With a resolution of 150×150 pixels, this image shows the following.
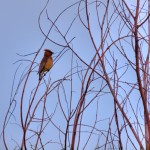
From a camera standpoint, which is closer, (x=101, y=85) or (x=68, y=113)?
(x=68, y=113)

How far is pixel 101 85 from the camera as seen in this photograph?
2.05 m

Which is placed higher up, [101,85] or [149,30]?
[149,30]

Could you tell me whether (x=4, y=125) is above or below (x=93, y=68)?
below

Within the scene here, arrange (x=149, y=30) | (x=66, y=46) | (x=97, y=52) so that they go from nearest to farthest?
(x=97, y=52) → (x=66, y=46) → (x=149, y=30)

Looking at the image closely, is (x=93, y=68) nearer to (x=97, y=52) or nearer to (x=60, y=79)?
(x=97, y=52)

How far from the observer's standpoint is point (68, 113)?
1.91 metres

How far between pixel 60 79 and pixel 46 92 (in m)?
0.16

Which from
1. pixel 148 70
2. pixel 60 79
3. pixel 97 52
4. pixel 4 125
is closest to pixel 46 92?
pixel 60 79

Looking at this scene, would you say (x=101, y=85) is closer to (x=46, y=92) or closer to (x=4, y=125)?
(x=46, y=92)

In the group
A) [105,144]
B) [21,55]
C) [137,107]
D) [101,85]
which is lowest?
[105,144]

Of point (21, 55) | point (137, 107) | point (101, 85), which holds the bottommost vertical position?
point (137, 107)

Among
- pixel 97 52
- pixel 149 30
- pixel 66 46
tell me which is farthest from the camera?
pixel 149 30

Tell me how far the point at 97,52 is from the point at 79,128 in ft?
1.54

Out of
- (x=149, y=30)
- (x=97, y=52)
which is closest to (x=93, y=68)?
(x=97, y=52)
